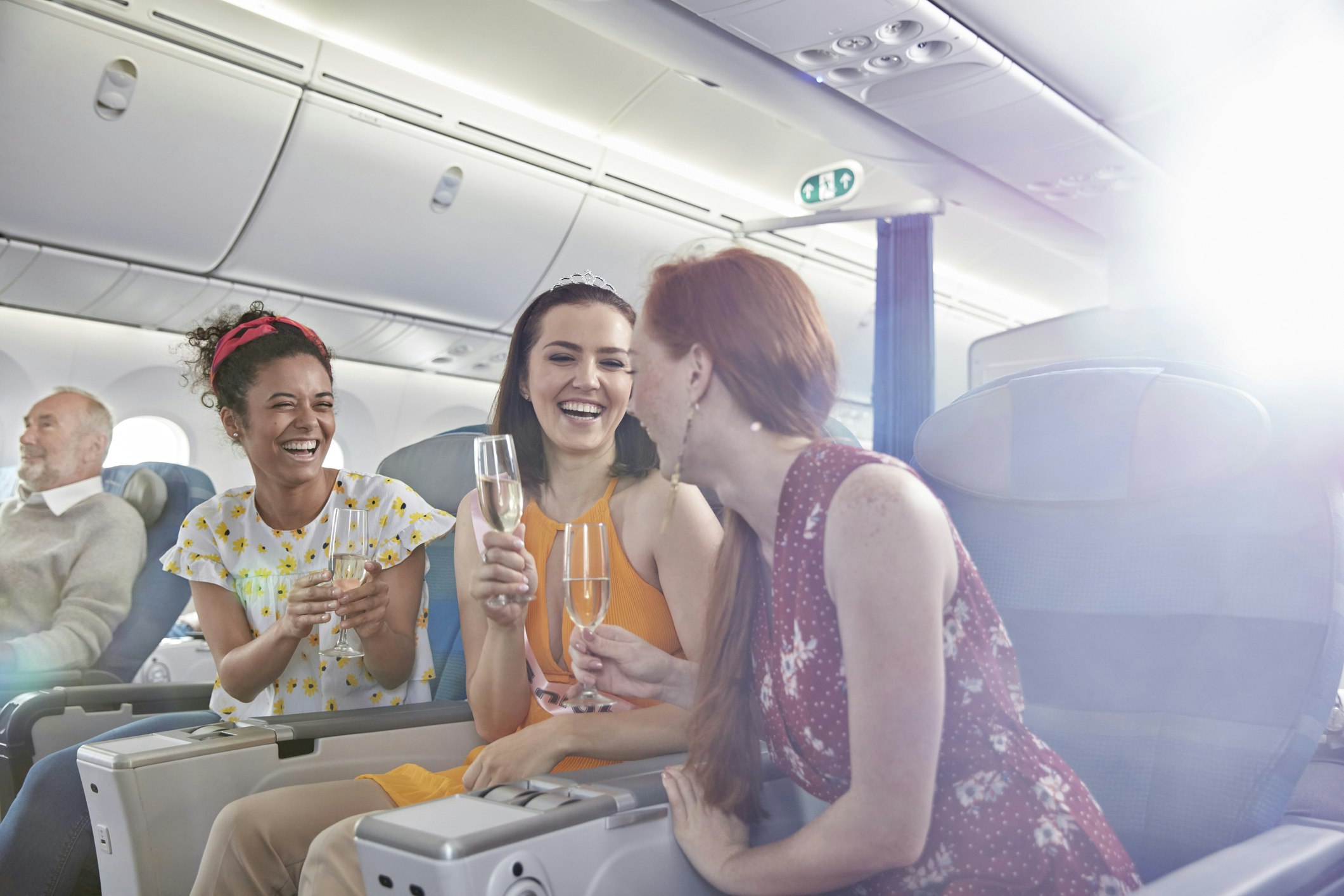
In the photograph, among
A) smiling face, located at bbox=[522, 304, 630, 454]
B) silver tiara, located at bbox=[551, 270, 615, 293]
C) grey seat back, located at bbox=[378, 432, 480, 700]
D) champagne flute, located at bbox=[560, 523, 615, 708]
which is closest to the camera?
champagne flute, located at bbox=[560, 523, 615, 708]

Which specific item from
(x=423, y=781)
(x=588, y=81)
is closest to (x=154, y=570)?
(x=423, y=781)

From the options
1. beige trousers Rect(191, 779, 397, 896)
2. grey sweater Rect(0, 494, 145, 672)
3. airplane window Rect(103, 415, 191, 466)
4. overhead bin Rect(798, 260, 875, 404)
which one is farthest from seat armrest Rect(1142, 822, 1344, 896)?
airplane window Rect(103, 415, 191, 466)

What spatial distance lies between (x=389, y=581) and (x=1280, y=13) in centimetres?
565

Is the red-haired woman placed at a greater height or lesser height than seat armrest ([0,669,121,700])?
greater

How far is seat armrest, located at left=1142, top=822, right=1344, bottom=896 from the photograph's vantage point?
1.14 meters

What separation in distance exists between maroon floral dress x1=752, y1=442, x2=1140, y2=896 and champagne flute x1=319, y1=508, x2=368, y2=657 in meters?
0.99

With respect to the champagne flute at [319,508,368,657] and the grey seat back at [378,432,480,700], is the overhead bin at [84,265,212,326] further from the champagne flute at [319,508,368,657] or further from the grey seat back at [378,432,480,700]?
the champagne flute at [319,508,368,657]

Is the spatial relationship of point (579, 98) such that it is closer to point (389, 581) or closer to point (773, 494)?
point (389, 581)

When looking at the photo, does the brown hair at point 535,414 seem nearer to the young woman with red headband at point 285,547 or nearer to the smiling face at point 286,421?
the young woman with red headband at point 285,547

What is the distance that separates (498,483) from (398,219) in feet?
A: 17.5

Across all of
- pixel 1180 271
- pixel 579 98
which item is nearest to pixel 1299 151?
pixel 1180 271

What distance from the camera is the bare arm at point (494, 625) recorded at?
1.63 metres

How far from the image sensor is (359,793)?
191 cm

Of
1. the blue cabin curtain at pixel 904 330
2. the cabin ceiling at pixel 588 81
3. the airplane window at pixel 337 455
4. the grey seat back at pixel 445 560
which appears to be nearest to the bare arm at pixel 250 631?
the grey seat back at pixel 445 560
